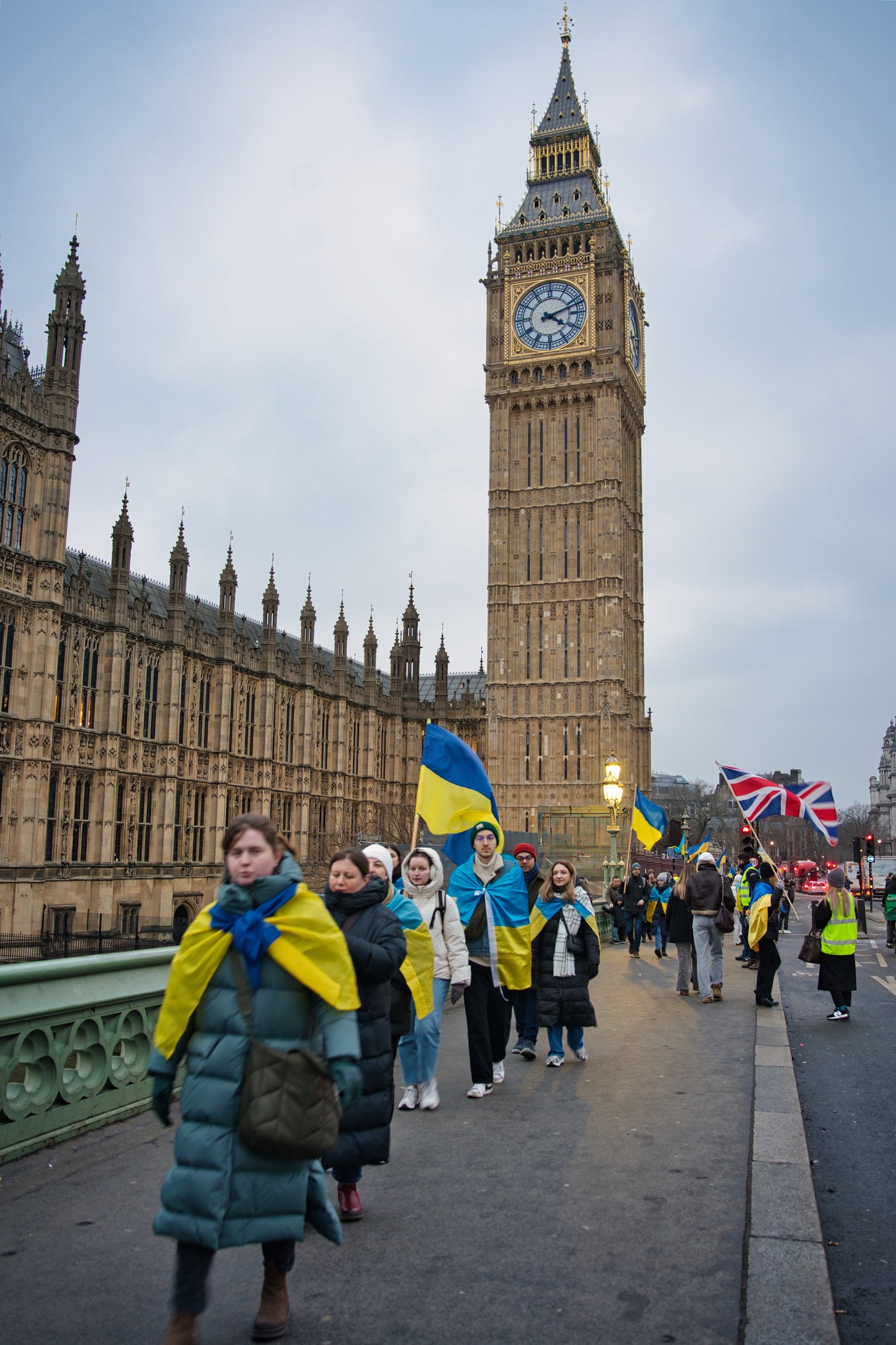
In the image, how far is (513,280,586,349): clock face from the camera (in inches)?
2382

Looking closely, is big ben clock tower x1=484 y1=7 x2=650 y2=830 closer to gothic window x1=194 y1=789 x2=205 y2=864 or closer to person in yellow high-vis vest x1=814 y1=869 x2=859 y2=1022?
gothic window x1=194 y1=789 x2=205 y2=864

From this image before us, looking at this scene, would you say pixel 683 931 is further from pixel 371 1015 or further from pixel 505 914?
pixel 371 1015

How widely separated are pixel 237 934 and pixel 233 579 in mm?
39642

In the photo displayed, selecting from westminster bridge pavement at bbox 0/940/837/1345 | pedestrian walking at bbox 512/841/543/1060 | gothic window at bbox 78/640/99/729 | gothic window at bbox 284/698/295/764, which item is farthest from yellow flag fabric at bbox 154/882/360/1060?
gothic window at bbox 284/698/295/764

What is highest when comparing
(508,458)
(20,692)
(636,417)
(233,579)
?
(636,417)

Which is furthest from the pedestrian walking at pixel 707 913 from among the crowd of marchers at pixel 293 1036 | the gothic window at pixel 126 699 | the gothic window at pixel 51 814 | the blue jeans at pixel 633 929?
the gothic window at pixel 126 699

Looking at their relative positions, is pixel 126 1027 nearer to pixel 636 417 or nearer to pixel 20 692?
pixel 20 692

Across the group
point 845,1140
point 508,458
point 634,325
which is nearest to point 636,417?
point 634,325

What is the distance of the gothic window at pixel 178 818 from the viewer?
37.6 meters

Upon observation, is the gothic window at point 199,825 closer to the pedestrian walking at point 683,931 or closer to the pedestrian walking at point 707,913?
the pedestrian walking at point 683,931

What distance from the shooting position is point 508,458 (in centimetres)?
6069

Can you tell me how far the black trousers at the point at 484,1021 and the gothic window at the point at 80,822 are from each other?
1074 inches

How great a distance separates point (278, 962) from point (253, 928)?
0.15 meters

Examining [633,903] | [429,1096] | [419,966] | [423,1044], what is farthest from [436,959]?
[633,903]
